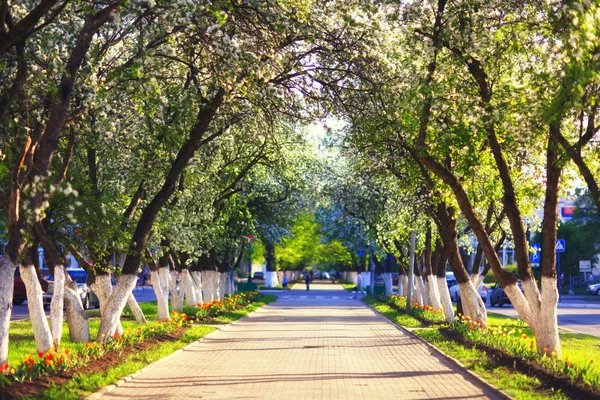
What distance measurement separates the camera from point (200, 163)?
22.7m

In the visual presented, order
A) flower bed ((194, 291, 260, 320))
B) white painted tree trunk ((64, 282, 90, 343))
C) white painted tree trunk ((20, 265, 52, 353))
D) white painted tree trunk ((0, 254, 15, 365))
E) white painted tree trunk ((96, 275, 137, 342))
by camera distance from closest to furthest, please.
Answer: white painted tree trunk ((0, 254, 15, 365))
white painted tree trunk ((20, 265, 52, 353))
white painted tree trunk ((96, 275, 137, 342))
white painted tree trunk ((64, 282, 90, 343))
flower bed ((194, 291, 260, 320))

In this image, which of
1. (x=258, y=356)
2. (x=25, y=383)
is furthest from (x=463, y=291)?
(x=25, y=383)

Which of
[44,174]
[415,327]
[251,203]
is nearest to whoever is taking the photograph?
[44,174]

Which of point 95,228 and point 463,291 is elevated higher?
point 95,228

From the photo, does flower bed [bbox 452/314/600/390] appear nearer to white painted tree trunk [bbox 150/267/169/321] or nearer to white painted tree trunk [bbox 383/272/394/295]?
white painted tree trunk [bbox 150/267/169/321]

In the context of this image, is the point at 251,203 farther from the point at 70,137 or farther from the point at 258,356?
the point at 70,137

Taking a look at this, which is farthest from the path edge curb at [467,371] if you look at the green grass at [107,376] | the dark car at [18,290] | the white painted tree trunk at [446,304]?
the dark car at [18,290]

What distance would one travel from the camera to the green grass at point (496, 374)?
1202cm

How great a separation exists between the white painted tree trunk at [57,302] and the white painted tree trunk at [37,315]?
1194mm

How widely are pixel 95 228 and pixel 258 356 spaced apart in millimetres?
4123

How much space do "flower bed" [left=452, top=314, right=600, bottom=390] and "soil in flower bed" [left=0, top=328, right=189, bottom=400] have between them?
691 cm

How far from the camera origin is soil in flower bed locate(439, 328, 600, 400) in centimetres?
1171

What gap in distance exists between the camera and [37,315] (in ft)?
47.8

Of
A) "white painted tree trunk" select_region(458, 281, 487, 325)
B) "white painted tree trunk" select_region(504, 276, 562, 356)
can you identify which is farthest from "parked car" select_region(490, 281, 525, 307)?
"white painted tree trunk" select_region(504, 276, 562, 356)
